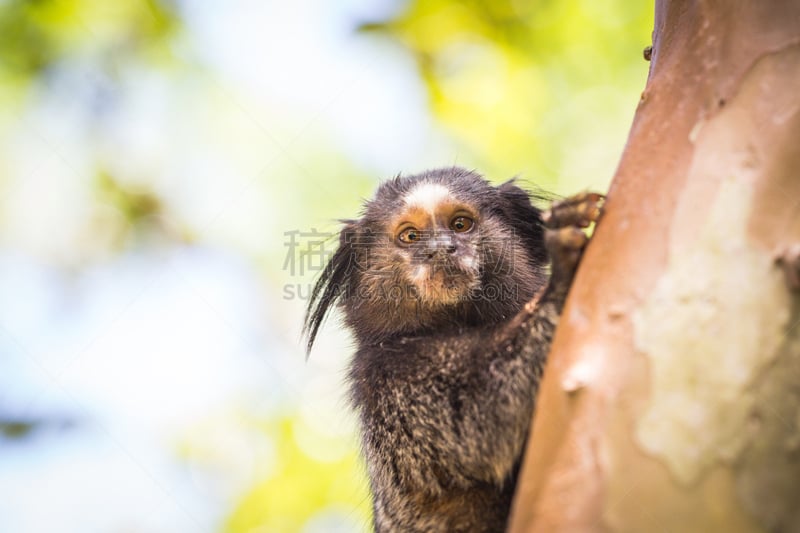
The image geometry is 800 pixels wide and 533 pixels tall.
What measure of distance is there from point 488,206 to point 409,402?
2.27m

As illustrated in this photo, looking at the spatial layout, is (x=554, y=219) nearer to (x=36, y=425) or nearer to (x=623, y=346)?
(x=623, y=346)

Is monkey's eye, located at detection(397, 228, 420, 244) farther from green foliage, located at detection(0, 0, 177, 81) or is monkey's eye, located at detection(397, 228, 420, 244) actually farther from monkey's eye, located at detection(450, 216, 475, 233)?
green foliage, located at detection(0, 0, 177, 81)

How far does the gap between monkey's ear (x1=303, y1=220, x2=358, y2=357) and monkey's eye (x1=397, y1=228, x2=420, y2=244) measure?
572mm

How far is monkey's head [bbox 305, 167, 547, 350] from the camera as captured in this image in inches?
235

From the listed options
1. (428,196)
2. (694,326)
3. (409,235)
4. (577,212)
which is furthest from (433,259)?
(694,326)

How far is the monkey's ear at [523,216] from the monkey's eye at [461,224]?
17.0 inches

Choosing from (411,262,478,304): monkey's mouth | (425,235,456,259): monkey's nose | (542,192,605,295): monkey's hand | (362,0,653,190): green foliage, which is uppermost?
(362,0,653,190): green foliage

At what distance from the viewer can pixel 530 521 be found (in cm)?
316

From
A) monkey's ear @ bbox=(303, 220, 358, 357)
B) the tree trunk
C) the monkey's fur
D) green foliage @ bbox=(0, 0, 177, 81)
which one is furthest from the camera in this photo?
green foliage @ bbox=(0, 0, 177, 81)

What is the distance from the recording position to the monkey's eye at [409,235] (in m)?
6.56

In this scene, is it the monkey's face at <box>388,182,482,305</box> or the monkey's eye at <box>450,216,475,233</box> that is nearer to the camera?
the monkey's face at <box>388,182,482,305</box>

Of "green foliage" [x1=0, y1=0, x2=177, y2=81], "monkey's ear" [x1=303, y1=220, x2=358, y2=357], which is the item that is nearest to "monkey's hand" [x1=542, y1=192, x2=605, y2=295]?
"monkey's ear" [x1=303, y1=220, x2=358, y2=357]

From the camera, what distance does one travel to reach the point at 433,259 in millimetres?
5996

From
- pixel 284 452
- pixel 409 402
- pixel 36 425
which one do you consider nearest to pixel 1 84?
pixel 36 425
